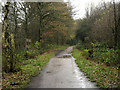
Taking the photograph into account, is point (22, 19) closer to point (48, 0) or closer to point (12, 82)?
point (48, 0)

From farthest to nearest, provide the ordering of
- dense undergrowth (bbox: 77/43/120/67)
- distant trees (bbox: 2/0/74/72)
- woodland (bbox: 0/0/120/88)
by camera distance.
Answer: distant trees (bbox: 2/0/74/72) → woodland (bbox: 0/0/120/88) → dense undergrowth (bbox: 77/43/120/67)

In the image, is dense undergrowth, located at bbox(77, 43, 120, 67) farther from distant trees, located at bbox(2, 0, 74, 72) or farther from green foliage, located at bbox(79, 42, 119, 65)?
distant trees, located at bbox(2, 0, 74, 72)

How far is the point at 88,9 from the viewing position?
3020cm

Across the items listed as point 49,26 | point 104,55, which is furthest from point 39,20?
point 104,55

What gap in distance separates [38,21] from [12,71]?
1533 centimetres

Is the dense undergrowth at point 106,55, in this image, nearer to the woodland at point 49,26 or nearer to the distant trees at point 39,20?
the woodland at point 49,26

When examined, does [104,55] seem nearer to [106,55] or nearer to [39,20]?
[106,55]

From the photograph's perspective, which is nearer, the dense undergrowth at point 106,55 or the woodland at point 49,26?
the dense undergrowth at point 106,55

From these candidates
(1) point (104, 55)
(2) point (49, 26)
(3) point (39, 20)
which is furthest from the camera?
(2) point (49, 26)

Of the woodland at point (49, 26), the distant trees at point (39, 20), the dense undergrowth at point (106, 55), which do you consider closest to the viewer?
the dense undergrowth at point (106, 55)

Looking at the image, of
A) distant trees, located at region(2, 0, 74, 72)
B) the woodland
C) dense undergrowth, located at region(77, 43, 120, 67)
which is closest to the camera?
dense undergrowth, located at region(77, 43, 120, 67)

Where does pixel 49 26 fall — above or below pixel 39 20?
below

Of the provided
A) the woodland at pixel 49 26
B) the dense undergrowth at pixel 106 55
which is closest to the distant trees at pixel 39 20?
the woodland at pixel 49 26

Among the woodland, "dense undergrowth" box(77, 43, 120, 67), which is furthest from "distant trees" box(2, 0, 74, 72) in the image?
"dense undergrowth" box(77, 43, 120, 67)
